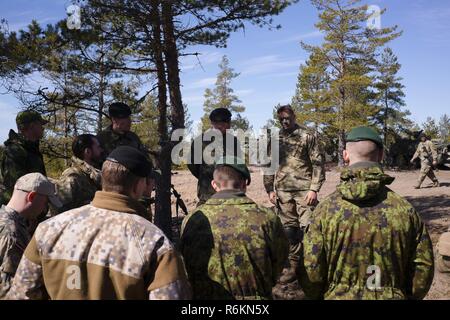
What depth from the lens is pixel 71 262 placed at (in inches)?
81.1

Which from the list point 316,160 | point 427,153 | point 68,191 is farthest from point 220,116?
point 427,153

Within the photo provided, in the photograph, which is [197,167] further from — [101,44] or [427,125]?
[427,125]

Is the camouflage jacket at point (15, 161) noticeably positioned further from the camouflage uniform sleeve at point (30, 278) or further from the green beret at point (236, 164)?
the green beret at point (236, 164)

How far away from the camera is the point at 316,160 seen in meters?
6.11

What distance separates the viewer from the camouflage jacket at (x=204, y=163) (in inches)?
212

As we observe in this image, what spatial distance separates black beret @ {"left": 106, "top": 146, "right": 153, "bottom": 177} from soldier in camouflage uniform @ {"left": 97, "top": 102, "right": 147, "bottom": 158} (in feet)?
11.4

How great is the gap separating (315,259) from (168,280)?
3.69ft

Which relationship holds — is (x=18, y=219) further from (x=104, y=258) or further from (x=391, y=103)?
(x=391, y=103)

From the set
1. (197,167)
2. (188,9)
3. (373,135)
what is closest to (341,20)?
(188,9)

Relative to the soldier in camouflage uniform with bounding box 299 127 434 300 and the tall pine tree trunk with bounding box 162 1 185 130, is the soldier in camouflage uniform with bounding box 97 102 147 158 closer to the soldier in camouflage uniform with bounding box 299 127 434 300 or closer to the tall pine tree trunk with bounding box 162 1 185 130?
the tall pine tree trunk with bounding box 162 1 185 130

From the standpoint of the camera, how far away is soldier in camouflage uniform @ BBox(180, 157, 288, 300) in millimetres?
2646

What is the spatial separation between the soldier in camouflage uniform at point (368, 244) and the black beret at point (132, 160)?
1.21 meters
